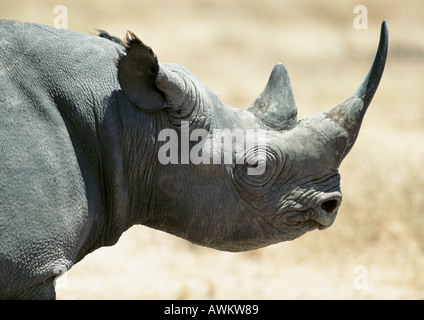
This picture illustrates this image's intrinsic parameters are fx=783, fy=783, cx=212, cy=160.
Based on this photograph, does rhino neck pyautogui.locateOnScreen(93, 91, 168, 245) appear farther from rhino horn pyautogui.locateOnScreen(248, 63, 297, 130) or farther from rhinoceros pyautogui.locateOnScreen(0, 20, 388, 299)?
rhino horn pyautogui.locateOnScreen(248, 63, 297, 130)

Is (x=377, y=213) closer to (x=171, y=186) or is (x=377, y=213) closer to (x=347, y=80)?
(x=171, y=186)

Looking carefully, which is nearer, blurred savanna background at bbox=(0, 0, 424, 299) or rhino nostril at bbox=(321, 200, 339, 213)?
rhino nostril at bbox=(321, 200, 339, 213)

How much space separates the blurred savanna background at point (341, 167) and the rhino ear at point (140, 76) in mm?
1096

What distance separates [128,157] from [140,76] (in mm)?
379

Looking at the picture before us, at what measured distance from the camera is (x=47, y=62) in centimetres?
343

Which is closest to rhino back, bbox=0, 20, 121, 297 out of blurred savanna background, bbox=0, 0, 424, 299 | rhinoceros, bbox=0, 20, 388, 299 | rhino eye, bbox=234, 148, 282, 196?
rhinoceros, bbox=0, 20, 388, 299

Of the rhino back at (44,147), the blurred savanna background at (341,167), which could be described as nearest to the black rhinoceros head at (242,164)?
the rhino back at (44,147)

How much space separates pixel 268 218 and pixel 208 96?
0.66 m

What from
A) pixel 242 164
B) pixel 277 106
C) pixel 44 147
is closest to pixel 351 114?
pixel 277 106

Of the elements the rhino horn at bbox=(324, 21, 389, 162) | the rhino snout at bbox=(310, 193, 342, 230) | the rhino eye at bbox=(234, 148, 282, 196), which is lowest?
the rhino snout at bbox=(310, 193, 342, 230)

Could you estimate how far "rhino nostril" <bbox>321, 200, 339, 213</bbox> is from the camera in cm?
383

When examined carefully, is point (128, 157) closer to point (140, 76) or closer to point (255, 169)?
point (140, 76)

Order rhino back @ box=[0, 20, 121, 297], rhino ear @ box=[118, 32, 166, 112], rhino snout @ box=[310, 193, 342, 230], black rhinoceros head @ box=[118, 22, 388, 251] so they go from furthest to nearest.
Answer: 1. rhino snout @ box=[310, 193, 342, 230]
2. black rhinoceros head @ box=[118, 22, 388, 251]
3. rhino ear @ box=[118, 32, 166, 112]
4. rhino back @ box=[0, 20, 121, 297]

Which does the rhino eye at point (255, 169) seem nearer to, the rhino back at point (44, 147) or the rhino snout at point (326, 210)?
the rhino snout at point (326, 210)
